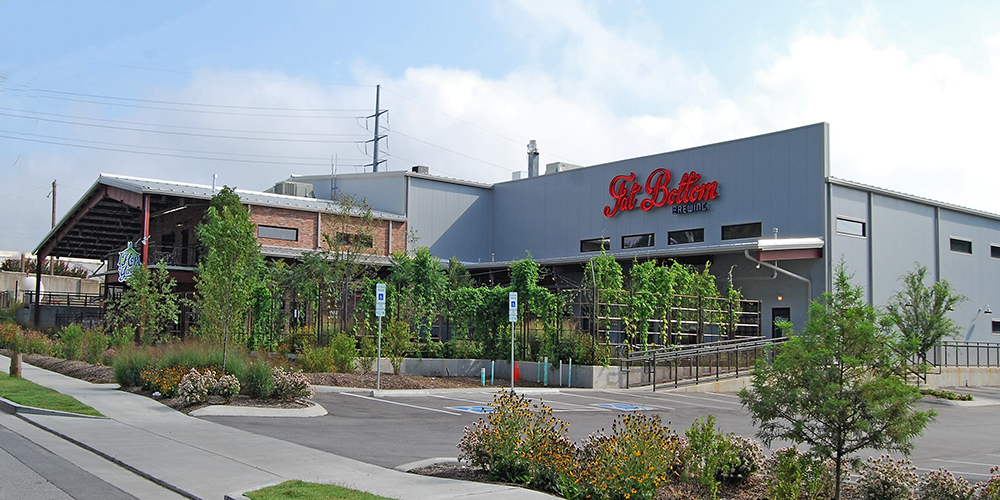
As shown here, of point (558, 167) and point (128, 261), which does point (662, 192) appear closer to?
point (558, 167)

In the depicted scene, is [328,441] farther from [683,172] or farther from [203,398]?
[683,172]

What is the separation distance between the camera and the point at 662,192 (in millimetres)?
38375

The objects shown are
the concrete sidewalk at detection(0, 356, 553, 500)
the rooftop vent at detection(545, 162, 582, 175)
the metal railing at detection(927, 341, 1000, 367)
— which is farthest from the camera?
the rooftop vent at detection(545, 162, 582, 175)

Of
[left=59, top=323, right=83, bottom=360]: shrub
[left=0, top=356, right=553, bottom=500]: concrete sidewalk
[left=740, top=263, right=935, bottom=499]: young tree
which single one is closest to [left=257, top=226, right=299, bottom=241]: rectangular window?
[left=59, top=323, right=83, bottom=360]: shrub

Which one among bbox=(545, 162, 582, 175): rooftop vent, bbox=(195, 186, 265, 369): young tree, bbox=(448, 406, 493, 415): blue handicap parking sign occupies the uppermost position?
bbox=(545, 162, 582, 175): rooftop vent

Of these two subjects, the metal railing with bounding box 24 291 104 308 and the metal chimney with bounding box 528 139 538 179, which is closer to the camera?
the metal chimney with bounding box 528 139 538 179

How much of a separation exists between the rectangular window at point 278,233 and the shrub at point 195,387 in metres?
22.8

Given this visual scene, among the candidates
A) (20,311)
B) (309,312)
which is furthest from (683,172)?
(20,311)

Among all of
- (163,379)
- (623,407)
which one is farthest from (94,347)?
(623,407)

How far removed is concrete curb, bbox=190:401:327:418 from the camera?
54.6ft

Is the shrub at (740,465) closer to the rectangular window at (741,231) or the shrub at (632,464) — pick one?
the shrub at (632,464)

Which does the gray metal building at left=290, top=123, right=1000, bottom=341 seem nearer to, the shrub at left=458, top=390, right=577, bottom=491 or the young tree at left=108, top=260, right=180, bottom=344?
the young tree at left=108, top=260, right=180, bottom=344

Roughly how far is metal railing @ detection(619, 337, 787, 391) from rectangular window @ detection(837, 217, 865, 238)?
5557 millimetres

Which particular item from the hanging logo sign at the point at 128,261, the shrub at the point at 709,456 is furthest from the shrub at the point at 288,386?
the hanging logo sign at the point at 128,261
